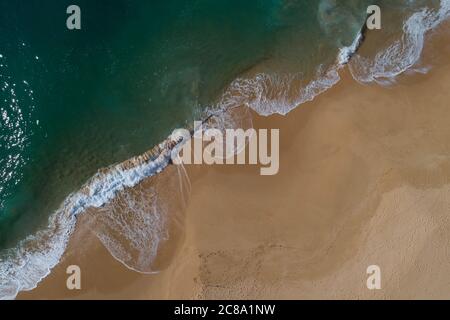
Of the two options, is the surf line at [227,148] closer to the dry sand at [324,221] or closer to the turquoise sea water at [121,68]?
the dry sand at [324,221]

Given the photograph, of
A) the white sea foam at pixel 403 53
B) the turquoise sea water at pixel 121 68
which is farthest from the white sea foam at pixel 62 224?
the white sea foam at pixel 403 53

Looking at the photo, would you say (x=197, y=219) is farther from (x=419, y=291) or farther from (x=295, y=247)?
(x=419, y=291)

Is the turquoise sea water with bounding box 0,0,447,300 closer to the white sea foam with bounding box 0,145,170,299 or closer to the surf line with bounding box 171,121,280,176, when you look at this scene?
the white sea foam with bounding box 0,145,170,299

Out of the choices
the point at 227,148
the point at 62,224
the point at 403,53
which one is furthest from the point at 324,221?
the point at 62,224

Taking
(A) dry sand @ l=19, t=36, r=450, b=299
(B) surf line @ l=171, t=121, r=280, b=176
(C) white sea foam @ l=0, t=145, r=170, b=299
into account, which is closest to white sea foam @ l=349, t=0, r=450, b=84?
(A) dry sand @ l=19, t=36, r=450, b=299

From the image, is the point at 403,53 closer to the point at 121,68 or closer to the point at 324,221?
the point at 324,221
